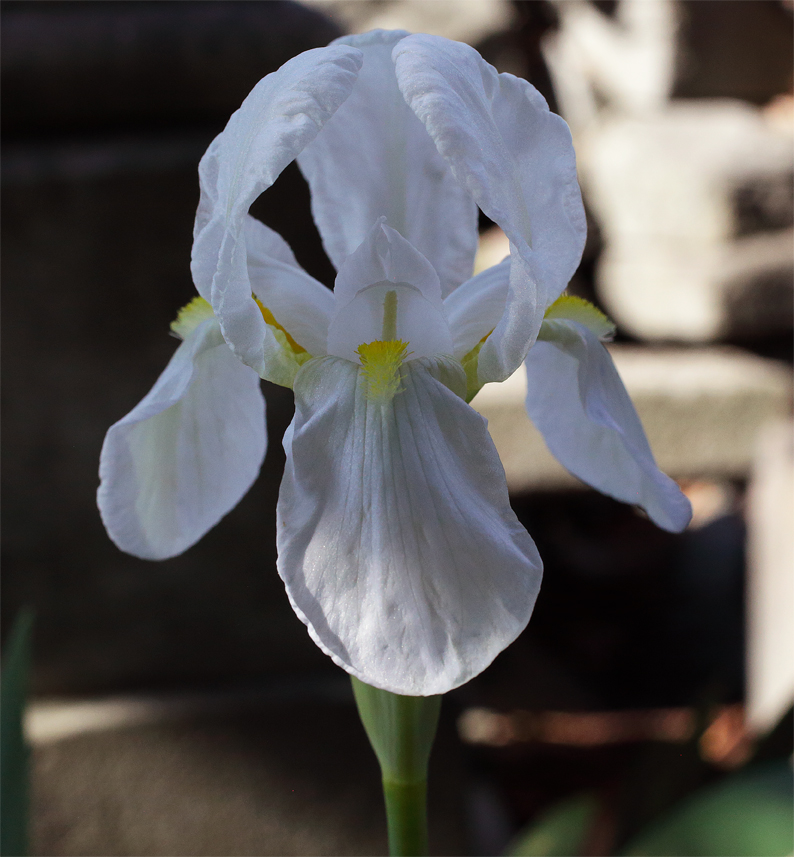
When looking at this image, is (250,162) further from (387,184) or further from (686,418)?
(686,418)

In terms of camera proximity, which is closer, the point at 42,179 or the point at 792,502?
the point at 42,179

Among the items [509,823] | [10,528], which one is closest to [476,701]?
[509,823]

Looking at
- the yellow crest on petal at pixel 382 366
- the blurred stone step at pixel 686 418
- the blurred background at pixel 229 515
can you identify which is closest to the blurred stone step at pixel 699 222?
the blurred background at pixel 229 515

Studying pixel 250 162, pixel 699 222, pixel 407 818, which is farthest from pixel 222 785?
pixel 699 222

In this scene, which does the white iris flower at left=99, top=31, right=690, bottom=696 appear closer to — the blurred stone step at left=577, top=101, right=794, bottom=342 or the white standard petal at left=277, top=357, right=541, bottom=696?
the white standard petal at left=277, top=357, right=541, bottom=696

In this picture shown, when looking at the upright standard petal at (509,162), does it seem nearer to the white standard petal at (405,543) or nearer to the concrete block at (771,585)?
the white standard petal at (405,543)

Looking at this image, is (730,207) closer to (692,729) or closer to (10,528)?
(692,729)

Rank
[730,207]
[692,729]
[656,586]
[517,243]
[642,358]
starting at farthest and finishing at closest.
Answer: [656,586], [642,358], [730,207], [692,729], [517,243]

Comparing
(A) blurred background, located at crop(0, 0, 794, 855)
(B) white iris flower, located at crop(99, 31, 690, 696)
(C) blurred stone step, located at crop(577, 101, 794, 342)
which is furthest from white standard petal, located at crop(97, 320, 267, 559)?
(C) blurred stone step, located at crop(577, 101, 794, 342)
